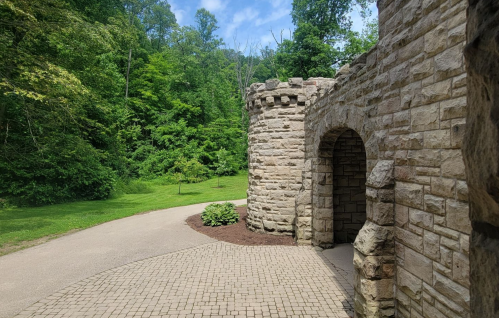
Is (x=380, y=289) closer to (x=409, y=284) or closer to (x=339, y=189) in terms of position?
(x=409, y=284)

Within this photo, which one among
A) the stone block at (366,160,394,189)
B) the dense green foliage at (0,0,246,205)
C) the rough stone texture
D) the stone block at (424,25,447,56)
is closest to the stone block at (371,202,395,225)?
the stone block at (366,160,394,189)

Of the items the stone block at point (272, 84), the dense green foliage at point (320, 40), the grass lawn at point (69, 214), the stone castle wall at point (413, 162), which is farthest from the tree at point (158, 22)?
the stone castle wall at point (413, 162)

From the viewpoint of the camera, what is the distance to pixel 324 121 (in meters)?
7.15

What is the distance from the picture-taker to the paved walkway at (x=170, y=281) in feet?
16.3

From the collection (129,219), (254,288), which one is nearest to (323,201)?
(254,288)

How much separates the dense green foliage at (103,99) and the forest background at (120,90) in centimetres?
8

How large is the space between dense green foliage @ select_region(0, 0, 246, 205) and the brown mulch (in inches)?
275

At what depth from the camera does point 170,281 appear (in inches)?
239

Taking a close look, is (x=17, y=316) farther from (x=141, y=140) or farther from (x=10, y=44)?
(x=141, y=140)

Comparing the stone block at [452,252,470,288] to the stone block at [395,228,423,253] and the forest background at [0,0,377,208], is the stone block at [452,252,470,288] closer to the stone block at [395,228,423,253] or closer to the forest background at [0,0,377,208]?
the stone block at [395,228,423,253]

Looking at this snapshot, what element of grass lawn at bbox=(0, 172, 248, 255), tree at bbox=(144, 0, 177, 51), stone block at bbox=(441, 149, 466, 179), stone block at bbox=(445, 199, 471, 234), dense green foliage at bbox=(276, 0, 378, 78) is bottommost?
grass lawn at bbox=(0, 172, 248, 255)

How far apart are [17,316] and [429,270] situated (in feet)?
20.5

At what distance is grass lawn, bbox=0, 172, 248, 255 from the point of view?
949cm

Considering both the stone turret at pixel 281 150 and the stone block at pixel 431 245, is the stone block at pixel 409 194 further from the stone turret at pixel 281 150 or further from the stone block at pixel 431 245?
the stone turret at pixel 281 150
